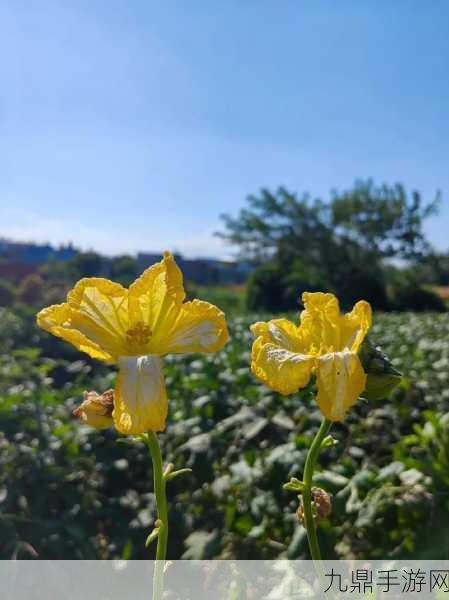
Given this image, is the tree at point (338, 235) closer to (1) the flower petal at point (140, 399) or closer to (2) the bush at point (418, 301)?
(2) the bush at point (418, 301)

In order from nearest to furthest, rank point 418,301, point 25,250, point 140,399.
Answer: point 140,399 < point 418,301 < point 25,250

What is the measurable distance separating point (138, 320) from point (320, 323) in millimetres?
246

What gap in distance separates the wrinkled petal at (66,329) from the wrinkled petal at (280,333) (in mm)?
197

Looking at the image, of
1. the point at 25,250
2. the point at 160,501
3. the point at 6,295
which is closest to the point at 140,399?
the point at 160,501

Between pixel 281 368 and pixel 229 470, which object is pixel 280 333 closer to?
pixel 281 368

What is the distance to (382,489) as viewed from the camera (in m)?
1.72

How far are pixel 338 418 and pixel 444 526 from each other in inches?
46.9

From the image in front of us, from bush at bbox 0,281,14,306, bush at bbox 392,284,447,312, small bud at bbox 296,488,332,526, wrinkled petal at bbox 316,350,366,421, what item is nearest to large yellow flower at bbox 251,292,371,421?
wrinkled petal at bbox 316,350,366,421

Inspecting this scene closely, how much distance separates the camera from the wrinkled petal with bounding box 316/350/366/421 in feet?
2.25

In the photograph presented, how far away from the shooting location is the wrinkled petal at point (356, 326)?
774 millimetres

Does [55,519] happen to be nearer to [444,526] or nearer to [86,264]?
[444,526]

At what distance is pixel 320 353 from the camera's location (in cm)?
79

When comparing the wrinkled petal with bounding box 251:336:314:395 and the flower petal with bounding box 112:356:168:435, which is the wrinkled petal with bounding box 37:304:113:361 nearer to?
the flower petal with bounding box 112:356:168:435

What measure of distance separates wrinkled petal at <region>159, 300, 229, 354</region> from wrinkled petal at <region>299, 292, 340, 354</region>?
0.39 feet
